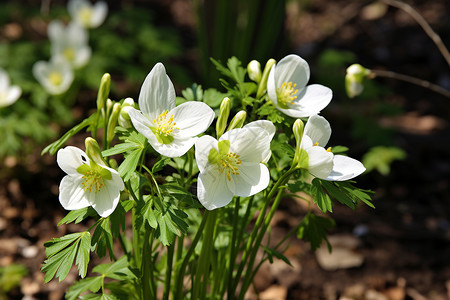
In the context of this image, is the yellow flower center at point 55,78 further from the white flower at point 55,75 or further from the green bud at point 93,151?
the green bud at point 93,151

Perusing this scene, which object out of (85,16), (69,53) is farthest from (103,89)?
(85,16)

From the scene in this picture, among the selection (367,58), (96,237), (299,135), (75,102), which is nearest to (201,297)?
(96,237)

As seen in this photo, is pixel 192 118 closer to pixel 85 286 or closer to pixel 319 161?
pixel 319 161

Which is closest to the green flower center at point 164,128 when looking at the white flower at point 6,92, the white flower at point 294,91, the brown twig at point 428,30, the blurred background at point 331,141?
the white flower at point 294,91

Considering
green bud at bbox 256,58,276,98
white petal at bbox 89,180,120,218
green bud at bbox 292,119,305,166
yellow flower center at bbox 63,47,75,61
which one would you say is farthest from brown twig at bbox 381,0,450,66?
yellow flower center at bbox 63,47,75,61

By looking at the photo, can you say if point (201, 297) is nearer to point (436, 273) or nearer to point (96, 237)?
point (96, 237)

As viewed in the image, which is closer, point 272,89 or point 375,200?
point 272,89
